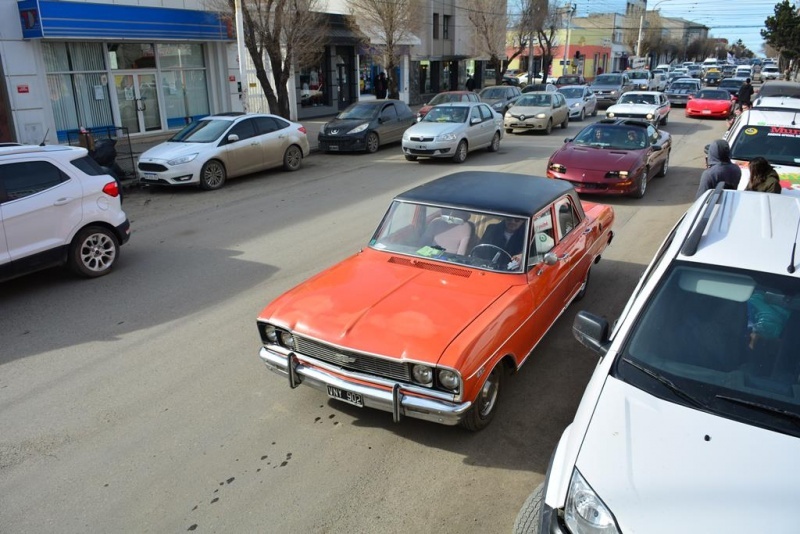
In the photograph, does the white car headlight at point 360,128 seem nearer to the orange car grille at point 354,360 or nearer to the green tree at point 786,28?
the orange car grille at point 354,360

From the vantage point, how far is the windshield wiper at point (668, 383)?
3119 mm

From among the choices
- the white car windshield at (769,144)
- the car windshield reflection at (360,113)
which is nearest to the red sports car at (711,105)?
the car windshield reflection at (360,113)

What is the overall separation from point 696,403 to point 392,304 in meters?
2.37

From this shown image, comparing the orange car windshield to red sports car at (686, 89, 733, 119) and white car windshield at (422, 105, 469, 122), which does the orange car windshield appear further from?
red sports car at (686, 89, 733, 119)

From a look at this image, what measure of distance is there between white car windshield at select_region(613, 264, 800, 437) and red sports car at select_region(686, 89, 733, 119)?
27.2m

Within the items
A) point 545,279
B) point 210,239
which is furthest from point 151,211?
point 545,279

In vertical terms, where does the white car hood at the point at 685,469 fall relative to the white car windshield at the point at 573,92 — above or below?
below

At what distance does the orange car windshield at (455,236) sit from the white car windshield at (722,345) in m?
1.86

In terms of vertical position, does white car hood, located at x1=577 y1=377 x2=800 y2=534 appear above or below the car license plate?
above

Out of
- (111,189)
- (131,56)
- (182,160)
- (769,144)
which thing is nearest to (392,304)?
(111,189)

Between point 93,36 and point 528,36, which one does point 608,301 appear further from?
point 528,36

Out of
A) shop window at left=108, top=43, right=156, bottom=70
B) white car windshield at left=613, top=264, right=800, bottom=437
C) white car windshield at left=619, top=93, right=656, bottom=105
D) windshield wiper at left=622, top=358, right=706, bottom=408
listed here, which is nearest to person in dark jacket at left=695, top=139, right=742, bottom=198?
white car windshield at left=613, top=264, right=800, bottom=437

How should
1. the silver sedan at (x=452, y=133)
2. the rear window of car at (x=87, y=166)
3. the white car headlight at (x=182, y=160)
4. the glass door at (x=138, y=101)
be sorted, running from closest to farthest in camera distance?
the rear window of car at (x=87, y=166)
the white car headlight at (x=182, y=160)
the silver sedan at (x=452, y=133)
the glass door at (x=138, y=101)

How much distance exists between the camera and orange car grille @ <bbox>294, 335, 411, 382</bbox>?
4.33m
